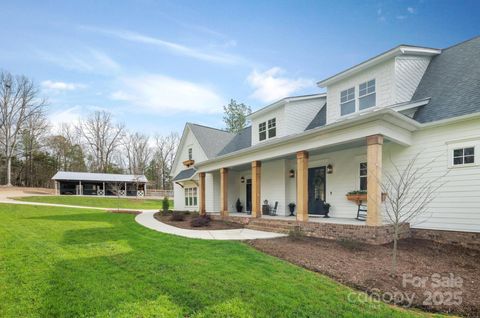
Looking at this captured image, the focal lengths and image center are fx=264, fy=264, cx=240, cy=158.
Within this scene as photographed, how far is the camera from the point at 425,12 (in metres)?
11.6

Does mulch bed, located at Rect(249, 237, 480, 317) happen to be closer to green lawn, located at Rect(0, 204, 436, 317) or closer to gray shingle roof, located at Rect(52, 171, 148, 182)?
green lawn, located at Rect(0, 204, 436, 317)

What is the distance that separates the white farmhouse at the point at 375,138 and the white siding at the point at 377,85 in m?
0.04

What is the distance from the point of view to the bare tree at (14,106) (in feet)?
131

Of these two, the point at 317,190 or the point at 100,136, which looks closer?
the point at 317,190

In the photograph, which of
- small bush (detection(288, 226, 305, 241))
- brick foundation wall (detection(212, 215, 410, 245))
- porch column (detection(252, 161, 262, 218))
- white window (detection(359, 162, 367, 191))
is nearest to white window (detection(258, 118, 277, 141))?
porch column (detection(252, 161, 262, 218))

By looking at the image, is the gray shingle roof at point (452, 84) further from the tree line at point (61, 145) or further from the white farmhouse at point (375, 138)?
the tree line at point (61, 145)

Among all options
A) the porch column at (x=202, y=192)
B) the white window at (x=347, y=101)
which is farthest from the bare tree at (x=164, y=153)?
the white window at (x=347, y=101)

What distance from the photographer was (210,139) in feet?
63.2

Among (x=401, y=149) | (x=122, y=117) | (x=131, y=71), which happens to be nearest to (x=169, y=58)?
(x=131, y=71)

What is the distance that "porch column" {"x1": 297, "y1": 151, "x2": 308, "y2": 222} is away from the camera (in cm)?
955

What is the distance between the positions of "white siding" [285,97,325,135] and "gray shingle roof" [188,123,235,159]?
21.8ft

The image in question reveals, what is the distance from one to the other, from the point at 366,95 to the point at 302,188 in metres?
4.47

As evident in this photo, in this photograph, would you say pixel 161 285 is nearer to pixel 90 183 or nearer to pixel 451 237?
Result: pixel 451 237

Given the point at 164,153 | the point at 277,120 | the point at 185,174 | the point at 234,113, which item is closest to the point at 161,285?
the point at 277,120
